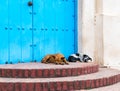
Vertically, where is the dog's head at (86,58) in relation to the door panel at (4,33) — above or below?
below

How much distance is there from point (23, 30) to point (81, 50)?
1.60 metres

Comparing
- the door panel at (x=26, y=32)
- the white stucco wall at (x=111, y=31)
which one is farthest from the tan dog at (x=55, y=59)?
the white stucco wall at (x=111, y=31)

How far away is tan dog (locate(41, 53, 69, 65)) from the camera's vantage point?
6.70 metres

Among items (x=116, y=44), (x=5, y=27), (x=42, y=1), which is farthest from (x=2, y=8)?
(x=116, y=44)

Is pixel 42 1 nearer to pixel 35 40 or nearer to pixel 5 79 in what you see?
pixel 35 40

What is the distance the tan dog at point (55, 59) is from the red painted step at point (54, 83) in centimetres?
88

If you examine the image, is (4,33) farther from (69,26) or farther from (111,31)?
(111,31)

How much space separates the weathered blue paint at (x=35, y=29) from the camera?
6848mm

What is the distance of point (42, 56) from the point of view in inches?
290

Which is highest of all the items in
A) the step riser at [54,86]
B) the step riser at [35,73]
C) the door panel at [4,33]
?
the door panel at [4,33]

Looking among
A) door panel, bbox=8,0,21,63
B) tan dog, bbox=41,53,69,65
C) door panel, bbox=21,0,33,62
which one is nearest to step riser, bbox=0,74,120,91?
tan dog, bbox=41,53,69,65

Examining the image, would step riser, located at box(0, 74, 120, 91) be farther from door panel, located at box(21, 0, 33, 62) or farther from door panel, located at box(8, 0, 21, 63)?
door panel, located at box(21, 0, 33, 62)

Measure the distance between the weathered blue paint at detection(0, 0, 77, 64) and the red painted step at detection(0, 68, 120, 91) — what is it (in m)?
1.43

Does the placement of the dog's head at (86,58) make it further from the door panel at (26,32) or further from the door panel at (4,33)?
the door panel at (4,33)
